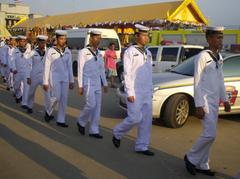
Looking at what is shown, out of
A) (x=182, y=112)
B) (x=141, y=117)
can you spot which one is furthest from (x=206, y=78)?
(x=182, y=112)

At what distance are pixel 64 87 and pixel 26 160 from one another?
2.72 meters

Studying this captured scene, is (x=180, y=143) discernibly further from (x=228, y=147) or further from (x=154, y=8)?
(x=154, y=8)

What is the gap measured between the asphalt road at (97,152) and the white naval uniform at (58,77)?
49cm

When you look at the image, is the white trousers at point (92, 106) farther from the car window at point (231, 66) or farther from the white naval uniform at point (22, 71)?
the white naval uniform at point (22, 71)

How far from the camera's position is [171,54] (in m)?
14.9

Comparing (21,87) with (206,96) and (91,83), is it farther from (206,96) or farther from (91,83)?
(206,96)

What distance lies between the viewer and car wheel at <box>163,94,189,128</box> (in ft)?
28.1

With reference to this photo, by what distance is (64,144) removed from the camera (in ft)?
23.4

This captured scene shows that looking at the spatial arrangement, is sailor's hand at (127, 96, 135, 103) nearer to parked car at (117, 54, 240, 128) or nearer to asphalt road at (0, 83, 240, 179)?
asphalt road at (0, 83, 240, 179)

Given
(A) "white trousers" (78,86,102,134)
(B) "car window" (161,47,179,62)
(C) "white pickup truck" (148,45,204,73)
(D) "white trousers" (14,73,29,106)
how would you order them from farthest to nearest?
(B) "car window" (161,47,179,62) < (C) "white pickup truck" (148,45,204,73) < (D) "white trousers" (14,73,29,106) < (A) "white trousers" (78,86,102,134)

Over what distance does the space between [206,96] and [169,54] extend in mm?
9626

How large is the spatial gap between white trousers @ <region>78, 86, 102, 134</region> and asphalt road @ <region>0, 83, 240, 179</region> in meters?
0.27

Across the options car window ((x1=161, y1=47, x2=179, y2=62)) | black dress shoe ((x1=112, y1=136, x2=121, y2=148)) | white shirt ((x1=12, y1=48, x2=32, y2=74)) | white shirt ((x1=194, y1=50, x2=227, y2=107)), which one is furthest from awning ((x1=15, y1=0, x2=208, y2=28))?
white shirt ((x1=194, y1=50, x2=227, y2=107))

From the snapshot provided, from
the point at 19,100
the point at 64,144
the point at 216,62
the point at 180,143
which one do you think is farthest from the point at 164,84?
the point at 19,100
